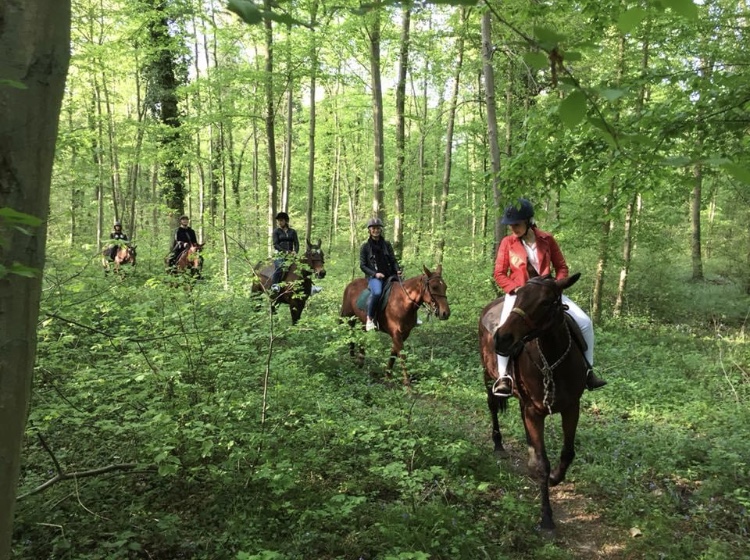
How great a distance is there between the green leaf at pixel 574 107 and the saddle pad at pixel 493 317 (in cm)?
488

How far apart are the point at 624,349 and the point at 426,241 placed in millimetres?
6117

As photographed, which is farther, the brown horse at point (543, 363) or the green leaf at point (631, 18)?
the brown horse at point (543, 363)

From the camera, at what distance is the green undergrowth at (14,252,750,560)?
363 centimetres

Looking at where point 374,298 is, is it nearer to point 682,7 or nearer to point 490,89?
point 490,89

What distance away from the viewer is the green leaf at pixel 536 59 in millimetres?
1153

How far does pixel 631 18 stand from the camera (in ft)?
4.37

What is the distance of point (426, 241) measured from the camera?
47.1ft

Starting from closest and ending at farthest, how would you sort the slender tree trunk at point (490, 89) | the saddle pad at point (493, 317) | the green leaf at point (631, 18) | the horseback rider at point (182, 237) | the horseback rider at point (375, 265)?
the green leaf at point (631, 18)
the saddle pad at point (493, 317)
the slender tree trunk at point (490, 89)
the horseback rider at point (375, 265)
the horseback rider at point (182, 237)

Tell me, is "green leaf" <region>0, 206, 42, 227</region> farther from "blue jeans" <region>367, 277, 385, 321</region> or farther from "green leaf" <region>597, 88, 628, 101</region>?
"blue jeans" <region>367, 277, 385, 321</region>

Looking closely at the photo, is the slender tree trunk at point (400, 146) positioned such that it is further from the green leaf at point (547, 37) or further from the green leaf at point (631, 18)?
the green leaf at point (547, 37)

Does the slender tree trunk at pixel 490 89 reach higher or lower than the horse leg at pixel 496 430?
higher

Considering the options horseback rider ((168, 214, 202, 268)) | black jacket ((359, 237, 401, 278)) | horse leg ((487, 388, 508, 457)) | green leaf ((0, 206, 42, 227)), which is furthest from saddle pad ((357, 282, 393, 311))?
green leaf ((0, 206, 42, 227))

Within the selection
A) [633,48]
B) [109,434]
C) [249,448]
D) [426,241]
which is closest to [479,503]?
[249,448]

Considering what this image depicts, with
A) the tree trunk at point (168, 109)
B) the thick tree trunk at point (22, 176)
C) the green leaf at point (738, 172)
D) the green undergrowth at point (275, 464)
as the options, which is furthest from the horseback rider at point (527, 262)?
the tree trunk at point (168, 109)
